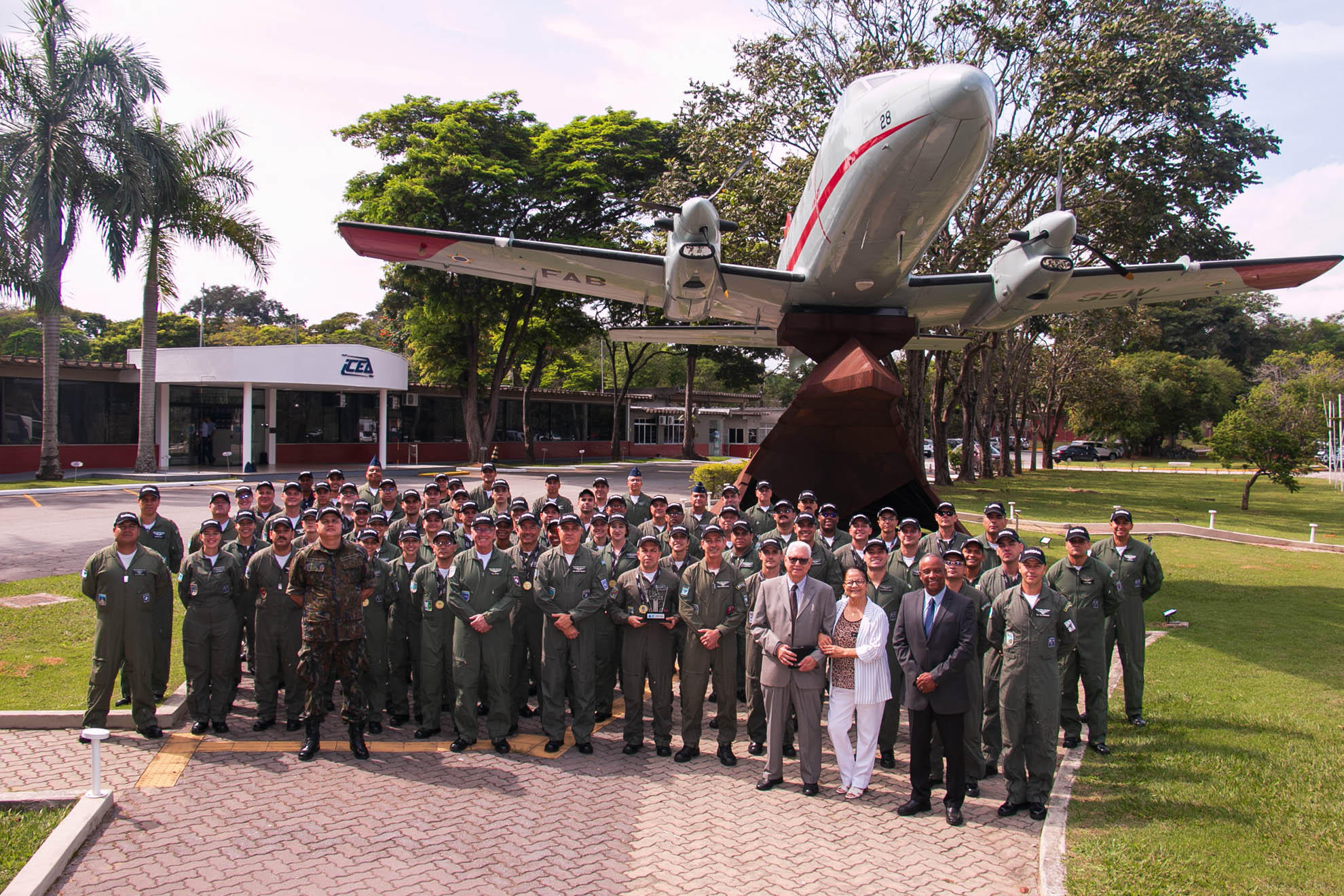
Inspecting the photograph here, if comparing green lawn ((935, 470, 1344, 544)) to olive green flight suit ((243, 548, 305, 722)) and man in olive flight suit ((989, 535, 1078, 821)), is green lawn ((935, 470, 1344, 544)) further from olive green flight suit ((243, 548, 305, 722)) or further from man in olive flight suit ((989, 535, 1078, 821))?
olive green flight suit ((243, 548, 305, 722))

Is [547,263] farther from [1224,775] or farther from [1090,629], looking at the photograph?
[1224,775]

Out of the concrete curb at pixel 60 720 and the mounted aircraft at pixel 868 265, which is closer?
the concrete curb at pixel 60 720

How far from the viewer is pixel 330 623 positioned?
21.1ft

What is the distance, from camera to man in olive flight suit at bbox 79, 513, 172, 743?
264 inches

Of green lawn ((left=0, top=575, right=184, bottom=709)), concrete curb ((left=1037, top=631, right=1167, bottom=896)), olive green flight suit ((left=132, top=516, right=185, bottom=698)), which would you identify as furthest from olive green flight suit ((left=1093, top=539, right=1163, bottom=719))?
green lawn ((left=0, top=575, right=184, bottom=709))

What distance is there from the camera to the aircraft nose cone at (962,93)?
948 centimetres

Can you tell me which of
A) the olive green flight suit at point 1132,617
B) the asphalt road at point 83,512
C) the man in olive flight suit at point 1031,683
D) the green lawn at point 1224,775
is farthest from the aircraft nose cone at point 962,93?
the asphalt road at point 83,512

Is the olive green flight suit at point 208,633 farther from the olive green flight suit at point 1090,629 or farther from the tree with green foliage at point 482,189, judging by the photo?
the tree with green foliage at point 482,189

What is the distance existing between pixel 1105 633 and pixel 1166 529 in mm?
16356

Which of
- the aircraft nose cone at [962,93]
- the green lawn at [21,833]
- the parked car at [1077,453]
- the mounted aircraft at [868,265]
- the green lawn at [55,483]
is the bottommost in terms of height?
the green lawn at [21,833]

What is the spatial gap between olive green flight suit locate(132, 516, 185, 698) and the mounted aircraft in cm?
662

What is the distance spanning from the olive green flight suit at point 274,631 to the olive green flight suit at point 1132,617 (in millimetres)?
7318

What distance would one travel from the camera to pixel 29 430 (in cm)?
2948

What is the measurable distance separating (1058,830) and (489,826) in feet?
12.6
